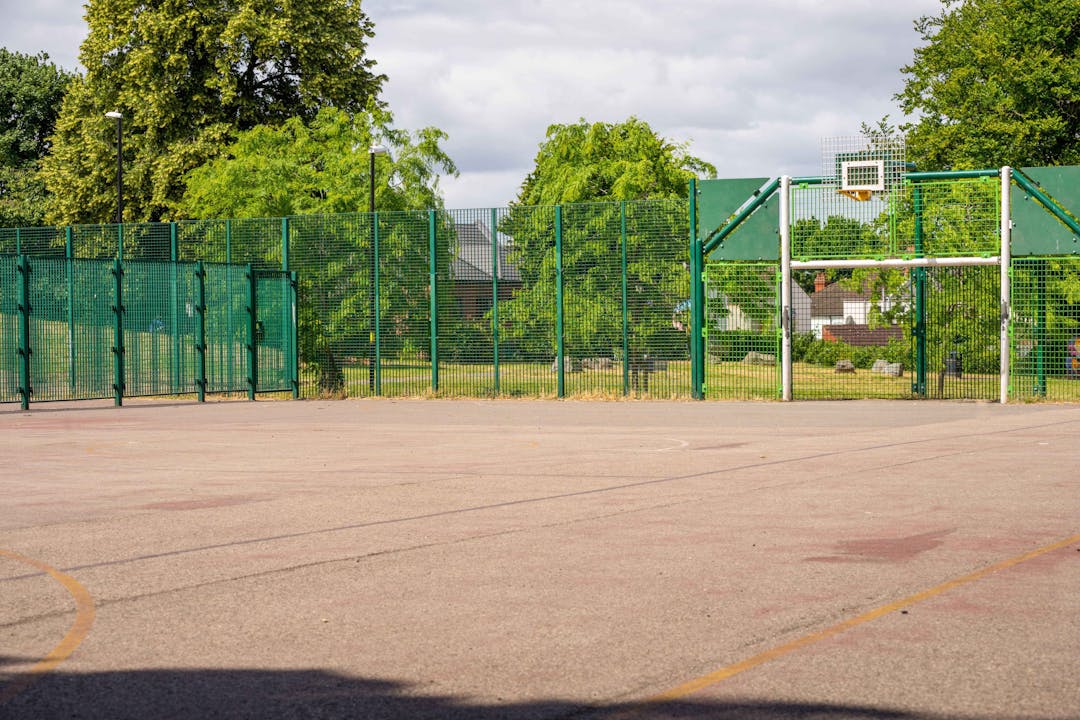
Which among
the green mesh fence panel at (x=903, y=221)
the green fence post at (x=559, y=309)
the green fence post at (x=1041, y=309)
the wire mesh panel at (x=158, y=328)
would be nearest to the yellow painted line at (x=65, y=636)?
the green fence post at (x=559, y=309)

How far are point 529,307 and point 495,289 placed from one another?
0.86 metres

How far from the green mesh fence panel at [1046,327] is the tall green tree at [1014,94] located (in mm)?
24976

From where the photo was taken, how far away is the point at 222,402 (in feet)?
91.4

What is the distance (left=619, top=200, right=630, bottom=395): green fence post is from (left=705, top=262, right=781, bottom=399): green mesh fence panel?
158 cm

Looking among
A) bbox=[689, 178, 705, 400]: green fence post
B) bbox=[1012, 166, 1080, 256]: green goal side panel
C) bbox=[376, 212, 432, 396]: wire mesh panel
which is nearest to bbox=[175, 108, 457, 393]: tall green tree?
bbox=[376, 212, 432, 396]: wire mesh panel

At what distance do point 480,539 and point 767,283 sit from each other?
17.3 meters

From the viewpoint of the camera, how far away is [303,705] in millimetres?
5188

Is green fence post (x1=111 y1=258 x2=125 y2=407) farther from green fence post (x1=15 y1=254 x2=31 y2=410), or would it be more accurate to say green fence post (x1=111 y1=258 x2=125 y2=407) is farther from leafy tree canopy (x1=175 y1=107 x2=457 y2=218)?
leafy tree canopy (x1=175 y1=107 x2=457 y2=218)

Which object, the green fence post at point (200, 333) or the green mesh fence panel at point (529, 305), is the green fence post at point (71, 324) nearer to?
the green fence post at point (200, 333)

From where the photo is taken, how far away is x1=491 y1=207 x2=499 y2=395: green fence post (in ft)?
90.2

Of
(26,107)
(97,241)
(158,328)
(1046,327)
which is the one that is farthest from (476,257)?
(26,107)

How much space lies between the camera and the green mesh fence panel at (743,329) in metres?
25.6

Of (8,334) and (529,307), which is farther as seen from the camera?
(529,307)

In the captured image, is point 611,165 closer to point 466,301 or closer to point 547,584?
point 466,301
